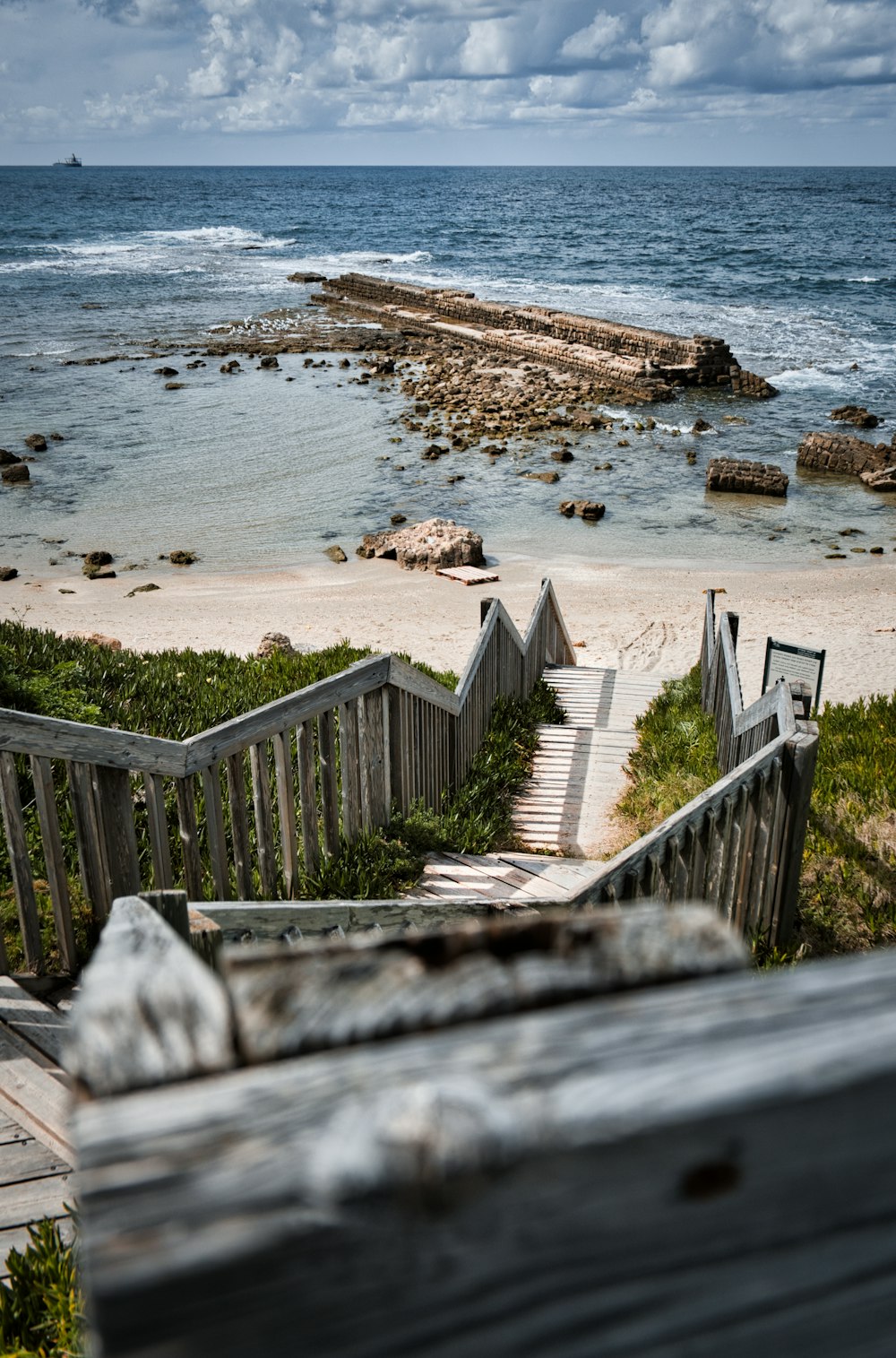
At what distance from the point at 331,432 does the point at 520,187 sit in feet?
586

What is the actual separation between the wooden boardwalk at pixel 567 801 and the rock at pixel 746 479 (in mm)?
13730

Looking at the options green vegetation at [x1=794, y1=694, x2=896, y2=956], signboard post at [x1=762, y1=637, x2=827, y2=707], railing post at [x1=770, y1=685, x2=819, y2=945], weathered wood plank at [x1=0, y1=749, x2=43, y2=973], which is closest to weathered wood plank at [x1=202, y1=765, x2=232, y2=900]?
weathered wood plank at [x1=0, y1=749, x2=43, y2=973]

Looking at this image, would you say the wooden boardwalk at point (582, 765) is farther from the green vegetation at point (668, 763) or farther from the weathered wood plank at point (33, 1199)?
the weathered wood plank at point (33, 1199)

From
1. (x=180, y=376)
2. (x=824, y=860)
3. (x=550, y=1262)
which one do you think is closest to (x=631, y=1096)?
(x=550, y=1262)

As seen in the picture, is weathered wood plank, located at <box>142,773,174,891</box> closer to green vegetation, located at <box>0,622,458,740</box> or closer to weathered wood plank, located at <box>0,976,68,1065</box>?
weathered wood plank, located at <box>0,976,68,1065</box>

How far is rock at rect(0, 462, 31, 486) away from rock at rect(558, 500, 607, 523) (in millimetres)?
Result: 12941

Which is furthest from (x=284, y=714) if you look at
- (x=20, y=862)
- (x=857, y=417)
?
(x=857, y=417)

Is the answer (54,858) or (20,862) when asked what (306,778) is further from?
(20,862)

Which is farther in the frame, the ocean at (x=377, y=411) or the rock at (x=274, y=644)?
the ocean at (x=377, y=411)

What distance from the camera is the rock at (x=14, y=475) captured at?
25156mm

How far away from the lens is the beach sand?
1579 centimetres

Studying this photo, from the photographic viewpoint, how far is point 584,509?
2352 cm

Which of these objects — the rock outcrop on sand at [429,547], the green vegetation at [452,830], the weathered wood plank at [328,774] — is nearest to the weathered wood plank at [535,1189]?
the weathered wood plank at [328,774]

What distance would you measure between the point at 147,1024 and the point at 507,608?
58.1ft
